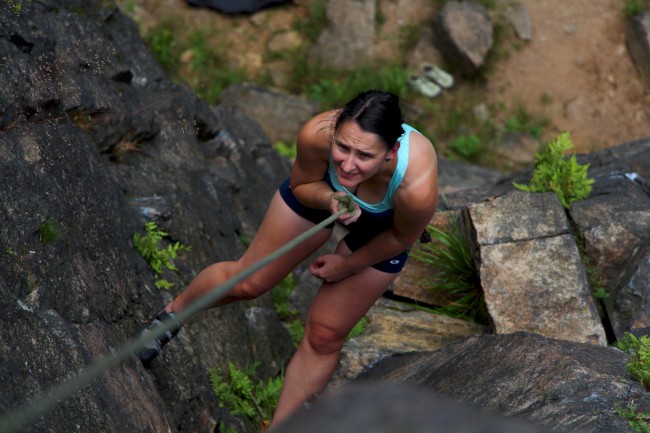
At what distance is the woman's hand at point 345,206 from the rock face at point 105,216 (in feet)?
3.88

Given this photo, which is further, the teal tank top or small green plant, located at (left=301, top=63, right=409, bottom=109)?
small green plant, located at (left=301, top=63, right=409, bottom=109)

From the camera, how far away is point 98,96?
6.03m

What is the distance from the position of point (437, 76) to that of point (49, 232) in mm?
9685

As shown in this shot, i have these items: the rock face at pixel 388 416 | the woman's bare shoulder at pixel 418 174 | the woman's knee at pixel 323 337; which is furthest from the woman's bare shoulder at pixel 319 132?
the rock face at pixel 388 416

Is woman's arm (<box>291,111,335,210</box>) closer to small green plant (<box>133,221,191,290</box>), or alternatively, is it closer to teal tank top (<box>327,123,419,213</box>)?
teal tank top (<box>327,123,419,213</box>)

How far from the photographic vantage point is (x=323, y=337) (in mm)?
4465

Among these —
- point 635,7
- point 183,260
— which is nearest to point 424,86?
point 635,7

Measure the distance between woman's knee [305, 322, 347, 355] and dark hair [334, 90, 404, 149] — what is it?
1165 mm

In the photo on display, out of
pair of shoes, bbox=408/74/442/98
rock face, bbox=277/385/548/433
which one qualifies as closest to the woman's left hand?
rock face, bbox=277/385/548/433

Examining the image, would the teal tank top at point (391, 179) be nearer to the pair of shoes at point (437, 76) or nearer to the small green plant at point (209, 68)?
the small green plant at point (209, 68)

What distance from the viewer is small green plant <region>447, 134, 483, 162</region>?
12484 millimetres

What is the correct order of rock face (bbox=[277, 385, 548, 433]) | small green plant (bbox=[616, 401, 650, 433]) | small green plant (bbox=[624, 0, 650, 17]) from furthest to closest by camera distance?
small green plant (bbox=[624, 0, 650, 17]) → small green plant (bbox=[616, 401, 650, 433]) → rock face (bbox=[277, 385, 548, 433])

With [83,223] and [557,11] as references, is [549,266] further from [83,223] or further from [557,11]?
[557,11]

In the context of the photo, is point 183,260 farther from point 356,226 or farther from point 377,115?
point 377,115
